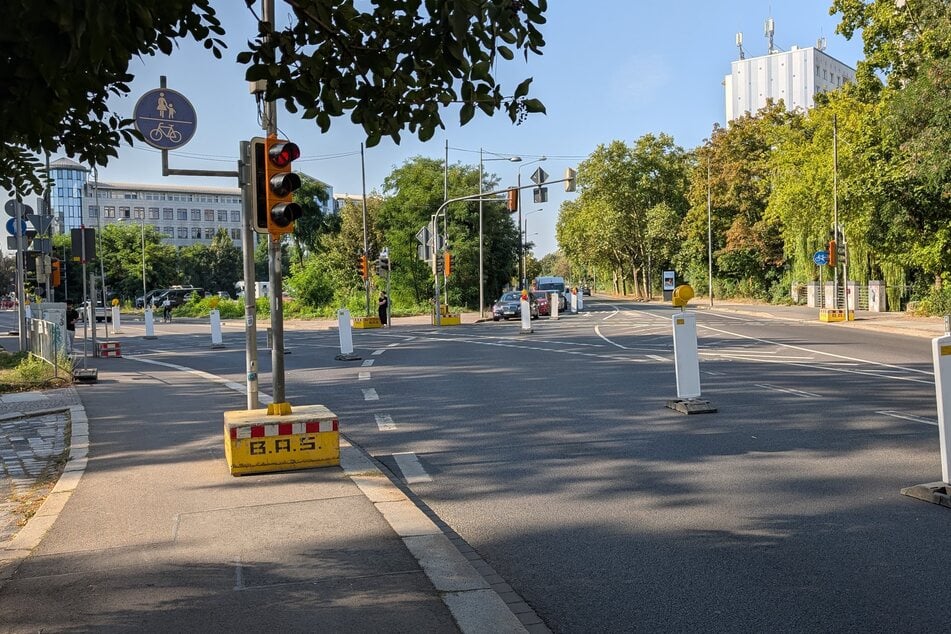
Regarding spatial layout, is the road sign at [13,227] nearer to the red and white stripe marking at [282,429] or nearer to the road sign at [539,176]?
the red and white stripe marking at [282,429]

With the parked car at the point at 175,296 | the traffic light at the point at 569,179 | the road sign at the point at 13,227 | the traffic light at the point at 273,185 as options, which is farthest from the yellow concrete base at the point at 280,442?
the parked car at the point at 175,296

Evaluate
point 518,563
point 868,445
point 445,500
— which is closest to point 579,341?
point 868,445

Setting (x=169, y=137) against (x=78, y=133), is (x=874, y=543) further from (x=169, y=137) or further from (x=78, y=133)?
(x=169, y=137)

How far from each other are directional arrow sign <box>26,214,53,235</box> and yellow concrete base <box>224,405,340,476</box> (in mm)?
16559

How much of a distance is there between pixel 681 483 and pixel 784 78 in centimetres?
12391

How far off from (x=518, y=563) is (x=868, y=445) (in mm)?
4796

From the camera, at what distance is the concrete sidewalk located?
4309mm

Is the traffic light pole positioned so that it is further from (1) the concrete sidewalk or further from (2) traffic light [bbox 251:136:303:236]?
(1) the concrete sidewalk

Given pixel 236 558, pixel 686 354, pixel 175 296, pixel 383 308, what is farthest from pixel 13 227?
pixel 175 296

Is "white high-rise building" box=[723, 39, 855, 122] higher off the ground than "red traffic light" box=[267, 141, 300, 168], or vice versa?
"white high-rise building" box=[723, 39, 855, 122]

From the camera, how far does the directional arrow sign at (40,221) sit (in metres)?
21.9

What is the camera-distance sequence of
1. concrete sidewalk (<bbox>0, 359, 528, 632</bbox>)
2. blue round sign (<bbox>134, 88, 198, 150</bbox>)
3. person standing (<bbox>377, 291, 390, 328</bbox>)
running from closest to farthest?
concrete sidewalk (<bbox>0, 359, 528, 632</bbox>) → blue round sign (<bbox>134, 88, 198, 150</bbox>) → person standing (<bbox>377, 291, 390, 328</bbox>)

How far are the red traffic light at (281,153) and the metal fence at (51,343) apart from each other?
34.6 ft

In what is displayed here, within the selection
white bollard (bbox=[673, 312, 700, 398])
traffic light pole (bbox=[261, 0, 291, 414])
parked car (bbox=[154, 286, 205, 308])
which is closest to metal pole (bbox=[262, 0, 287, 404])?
traffic light pole (bbox=[261, 0, 291, 414])
